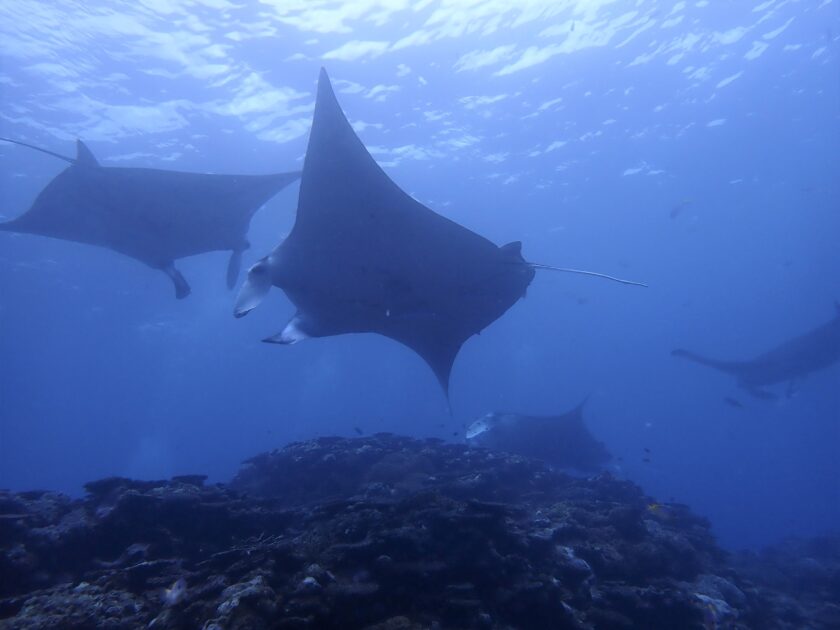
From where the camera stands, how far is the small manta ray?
14.5 m

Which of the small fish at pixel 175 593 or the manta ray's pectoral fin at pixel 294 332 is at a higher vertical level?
the manta ray's pectoral fin at pixel 294 332

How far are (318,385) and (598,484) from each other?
262 feet

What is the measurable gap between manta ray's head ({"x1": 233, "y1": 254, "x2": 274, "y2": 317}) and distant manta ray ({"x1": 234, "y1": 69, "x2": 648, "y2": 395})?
A: 1 centimetres

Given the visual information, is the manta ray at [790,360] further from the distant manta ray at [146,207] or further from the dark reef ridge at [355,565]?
the distant manta ray at [146,207]

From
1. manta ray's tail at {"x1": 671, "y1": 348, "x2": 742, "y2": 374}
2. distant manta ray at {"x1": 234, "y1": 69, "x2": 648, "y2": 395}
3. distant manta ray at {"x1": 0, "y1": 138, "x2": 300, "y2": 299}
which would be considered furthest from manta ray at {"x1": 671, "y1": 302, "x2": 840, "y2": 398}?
distant manta ray at {"x1": 0, "y1": 138, "x2": 300, "y2": 299}

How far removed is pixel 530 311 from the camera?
63812mm

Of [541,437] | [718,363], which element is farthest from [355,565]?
[718,363]

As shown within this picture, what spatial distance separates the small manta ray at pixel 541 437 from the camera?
47.6ft

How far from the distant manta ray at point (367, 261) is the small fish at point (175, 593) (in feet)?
7.84

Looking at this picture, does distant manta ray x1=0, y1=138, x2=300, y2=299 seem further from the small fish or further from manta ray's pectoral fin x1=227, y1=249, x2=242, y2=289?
the small fish

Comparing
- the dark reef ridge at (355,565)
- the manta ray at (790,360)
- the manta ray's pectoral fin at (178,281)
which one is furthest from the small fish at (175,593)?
the manta ray at (790,360)

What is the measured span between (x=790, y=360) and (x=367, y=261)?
2132 centimetres

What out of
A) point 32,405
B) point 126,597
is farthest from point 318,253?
point 32,405

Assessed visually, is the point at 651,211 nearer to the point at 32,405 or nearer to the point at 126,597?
the point at 126,597
